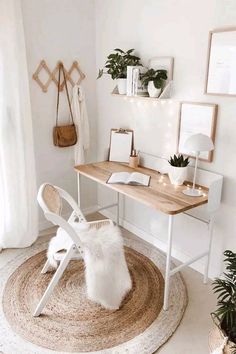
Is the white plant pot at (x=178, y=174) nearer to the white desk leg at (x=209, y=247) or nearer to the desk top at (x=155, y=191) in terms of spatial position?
the desk top at (x=155, y=191)

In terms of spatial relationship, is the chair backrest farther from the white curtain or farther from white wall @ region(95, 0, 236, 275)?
white wall @ region(95, 0, 236, 275)

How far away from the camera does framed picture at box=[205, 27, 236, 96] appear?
1996mm

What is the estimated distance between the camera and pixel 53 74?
2930 mm

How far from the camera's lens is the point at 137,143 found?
2932mm

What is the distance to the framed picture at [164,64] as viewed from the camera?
241 centimetres

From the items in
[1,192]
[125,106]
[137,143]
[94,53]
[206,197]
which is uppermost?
[94,53]

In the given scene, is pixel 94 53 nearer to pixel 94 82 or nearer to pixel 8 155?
pixel 94 82

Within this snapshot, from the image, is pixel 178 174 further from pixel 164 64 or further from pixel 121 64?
pixel 121 64

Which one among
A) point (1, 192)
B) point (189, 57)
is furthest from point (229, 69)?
point (1, 192)

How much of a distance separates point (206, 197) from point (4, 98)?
1.80 metres

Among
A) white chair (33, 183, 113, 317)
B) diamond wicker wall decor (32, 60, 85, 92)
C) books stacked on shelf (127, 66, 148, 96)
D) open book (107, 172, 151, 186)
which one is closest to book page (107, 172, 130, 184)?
open book (107, 172, 151, 186)

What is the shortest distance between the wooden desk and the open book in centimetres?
4

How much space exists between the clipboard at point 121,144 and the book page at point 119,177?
0.38 m

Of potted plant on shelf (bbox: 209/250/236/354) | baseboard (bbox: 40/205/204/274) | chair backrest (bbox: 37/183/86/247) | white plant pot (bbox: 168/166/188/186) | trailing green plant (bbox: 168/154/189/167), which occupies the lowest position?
baseboard (bbox: 40/205/204/274)
